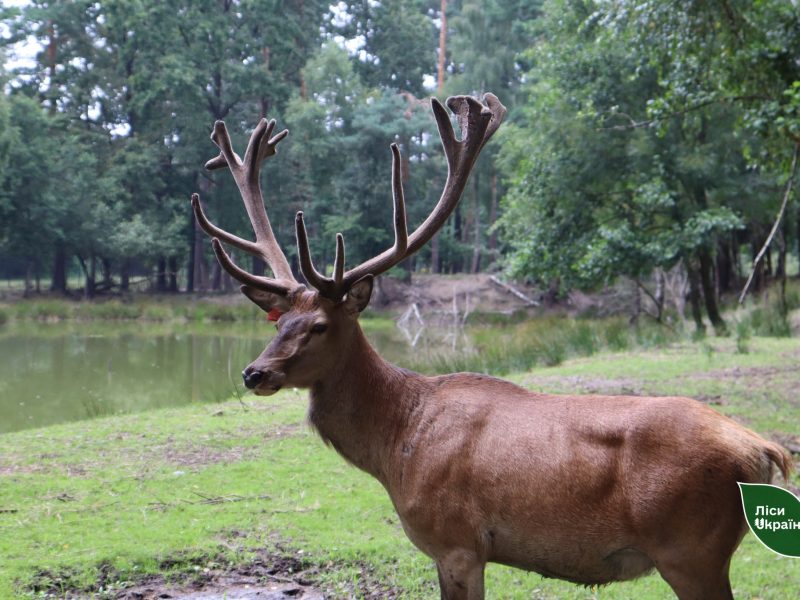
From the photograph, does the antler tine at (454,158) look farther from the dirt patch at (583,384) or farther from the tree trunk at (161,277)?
the tree trunk at (161,277)

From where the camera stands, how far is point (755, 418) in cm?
776

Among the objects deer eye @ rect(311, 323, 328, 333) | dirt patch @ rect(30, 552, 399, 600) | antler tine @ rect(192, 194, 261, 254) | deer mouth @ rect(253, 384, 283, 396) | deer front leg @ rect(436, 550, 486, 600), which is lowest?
dirt patch @ rect(30, 552, 399, 600)

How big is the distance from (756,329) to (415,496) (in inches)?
579

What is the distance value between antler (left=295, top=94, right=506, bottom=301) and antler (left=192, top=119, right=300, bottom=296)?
245mm

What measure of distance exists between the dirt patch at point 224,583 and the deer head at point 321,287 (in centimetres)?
153

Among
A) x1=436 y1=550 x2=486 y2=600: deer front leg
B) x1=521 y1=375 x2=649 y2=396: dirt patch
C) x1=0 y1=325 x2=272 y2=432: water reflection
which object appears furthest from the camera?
x1=0 y1=325 x2=272 y2=432: water reflection

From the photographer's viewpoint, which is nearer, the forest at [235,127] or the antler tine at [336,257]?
the antler tine at [336,257]

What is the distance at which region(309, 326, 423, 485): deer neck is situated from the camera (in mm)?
3420

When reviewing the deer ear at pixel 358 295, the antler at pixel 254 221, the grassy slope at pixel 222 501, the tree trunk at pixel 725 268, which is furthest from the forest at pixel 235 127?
the deer ear at pixel 358 295

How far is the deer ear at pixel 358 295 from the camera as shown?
3.46 m

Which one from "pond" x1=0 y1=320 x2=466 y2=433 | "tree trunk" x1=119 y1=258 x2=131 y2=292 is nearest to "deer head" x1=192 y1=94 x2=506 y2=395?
"pond" x1=0 y1=320 x2=466 y2=433

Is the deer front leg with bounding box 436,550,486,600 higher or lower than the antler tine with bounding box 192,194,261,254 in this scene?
lower

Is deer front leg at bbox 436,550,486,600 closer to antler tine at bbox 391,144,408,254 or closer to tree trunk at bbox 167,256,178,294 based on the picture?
antler tine at bbox 391,144,408,254

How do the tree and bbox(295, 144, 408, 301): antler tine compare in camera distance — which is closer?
bbox(295, 144, 408, 301): antler tine
